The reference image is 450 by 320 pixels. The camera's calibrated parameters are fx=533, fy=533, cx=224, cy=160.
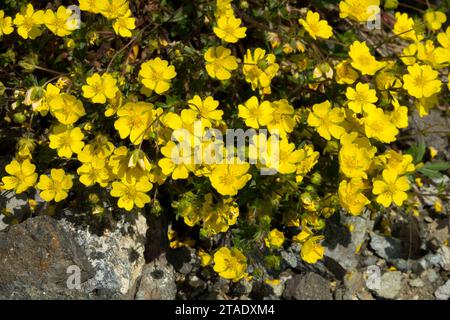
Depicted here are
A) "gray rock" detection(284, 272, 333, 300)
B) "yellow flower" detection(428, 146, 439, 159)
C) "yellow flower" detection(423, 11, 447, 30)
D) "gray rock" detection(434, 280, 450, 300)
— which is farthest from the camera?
"yellow flower" detection(428, 146, 439, 159)

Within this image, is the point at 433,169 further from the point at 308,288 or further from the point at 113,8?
the point at 113,8

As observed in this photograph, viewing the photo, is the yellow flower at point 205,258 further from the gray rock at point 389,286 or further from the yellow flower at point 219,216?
the gray rock at point 389,286

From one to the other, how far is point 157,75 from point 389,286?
2513mm

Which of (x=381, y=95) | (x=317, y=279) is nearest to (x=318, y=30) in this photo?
(x=381, y=95)

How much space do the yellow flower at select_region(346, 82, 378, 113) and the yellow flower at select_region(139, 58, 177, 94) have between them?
1156 millimetres

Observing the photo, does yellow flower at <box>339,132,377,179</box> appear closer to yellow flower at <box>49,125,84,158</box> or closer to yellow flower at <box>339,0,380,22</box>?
yellow flower at <box>339,0,380,22</box>

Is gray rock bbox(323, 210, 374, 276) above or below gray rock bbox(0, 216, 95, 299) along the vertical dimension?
below

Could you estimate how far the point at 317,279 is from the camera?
413 cm

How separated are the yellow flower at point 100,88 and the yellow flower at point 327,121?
1.27 m

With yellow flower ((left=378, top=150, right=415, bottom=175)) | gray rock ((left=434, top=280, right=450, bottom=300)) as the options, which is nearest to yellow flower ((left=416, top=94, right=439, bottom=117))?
yellow flower ((left=378, top=150, right=415, bottom=175))

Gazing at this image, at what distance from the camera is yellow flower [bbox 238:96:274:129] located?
3.36 metres

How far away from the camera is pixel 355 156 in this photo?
3311mm

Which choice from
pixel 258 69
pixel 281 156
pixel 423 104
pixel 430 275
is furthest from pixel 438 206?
pixel 258 69

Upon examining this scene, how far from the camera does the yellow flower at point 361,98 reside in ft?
11.3
